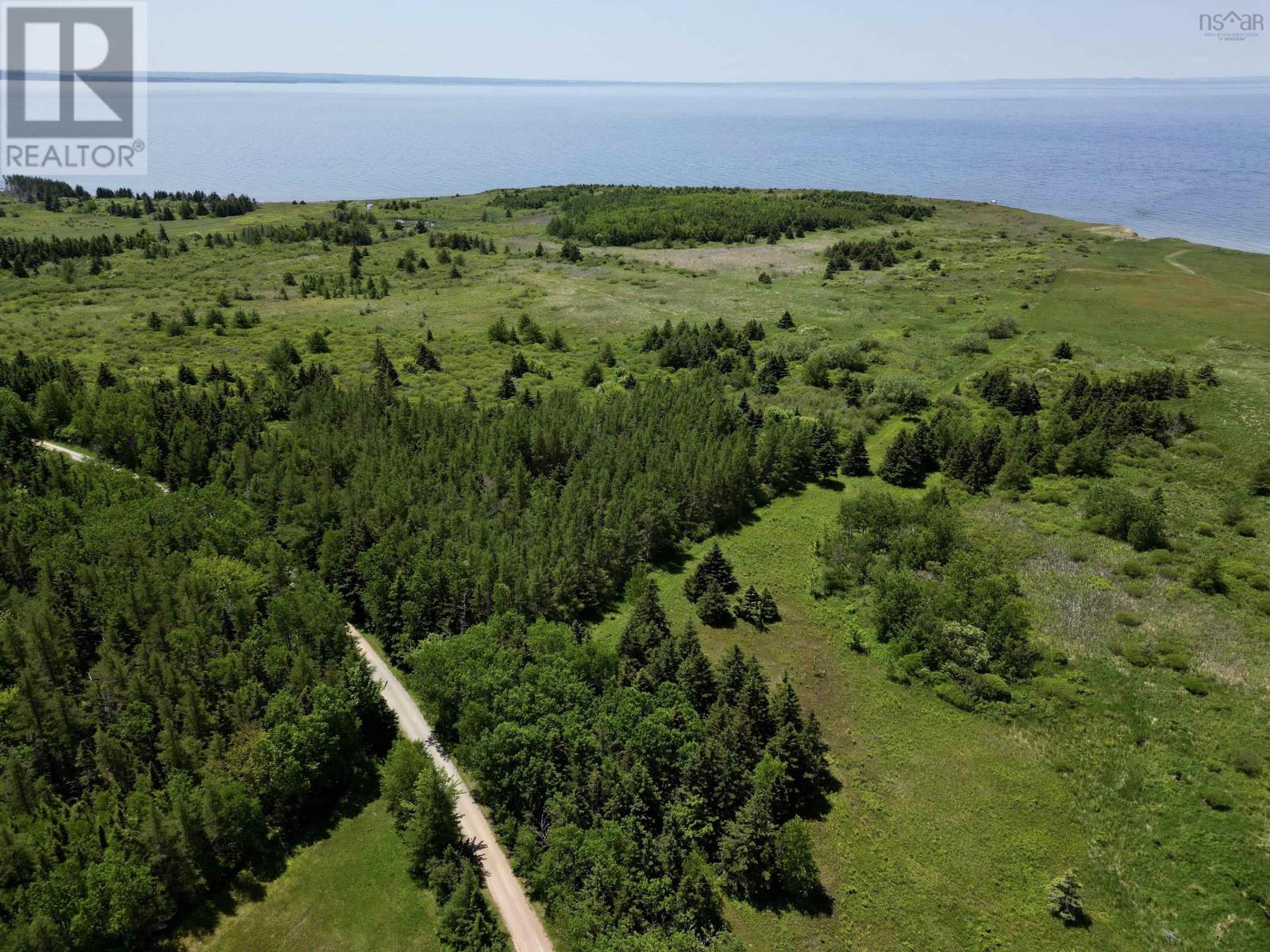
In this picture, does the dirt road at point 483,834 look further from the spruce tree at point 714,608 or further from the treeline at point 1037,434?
the treeline at point 1037,434

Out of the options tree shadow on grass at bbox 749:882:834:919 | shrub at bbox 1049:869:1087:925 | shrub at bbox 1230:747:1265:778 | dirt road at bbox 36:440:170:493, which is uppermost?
dirt road at bbox 36:440:170:493

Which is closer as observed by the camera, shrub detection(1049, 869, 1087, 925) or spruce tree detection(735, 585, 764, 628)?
shrub detection(1049, 869, 1087, 925)

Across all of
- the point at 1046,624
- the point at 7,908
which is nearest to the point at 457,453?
the point at 7,908

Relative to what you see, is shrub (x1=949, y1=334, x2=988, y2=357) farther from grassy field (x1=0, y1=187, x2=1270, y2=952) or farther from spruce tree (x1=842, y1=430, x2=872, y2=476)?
spruce tree (x1=842, y1=430, x2=872, y2=476)

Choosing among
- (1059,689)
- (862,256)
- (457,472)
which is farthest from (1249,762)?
(862,256)

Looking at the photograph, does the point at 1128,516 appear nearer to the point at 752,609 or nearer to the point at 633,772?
the point at 752,609

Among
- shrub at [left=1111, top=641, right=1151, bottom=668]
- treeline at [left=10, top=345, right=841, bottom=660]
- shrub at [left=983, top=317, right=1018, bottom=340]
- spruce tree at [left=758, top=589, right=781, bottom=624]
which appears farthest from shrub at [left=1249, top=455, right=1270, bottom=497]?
spruce tree at [left=758, top=589, right=781, bottom=624]

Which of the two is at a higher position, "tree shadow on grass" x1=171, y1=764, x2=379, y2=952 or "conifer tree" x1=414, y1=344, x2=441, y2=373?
"conifer tree" x1=414, y1=344, x2=441, y2=373
